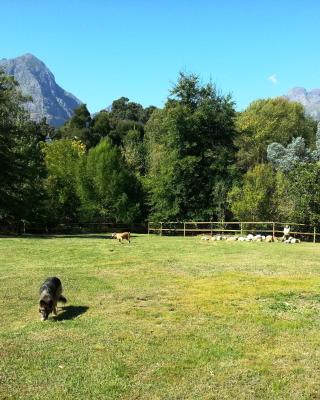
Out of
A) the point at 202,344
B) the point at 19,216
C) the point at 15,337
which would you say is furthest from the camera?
the point at 19,216

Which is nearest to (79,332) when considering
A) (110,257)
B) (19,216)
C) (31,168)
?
(110,257)

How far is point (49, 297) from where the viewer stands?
9969 millimetres

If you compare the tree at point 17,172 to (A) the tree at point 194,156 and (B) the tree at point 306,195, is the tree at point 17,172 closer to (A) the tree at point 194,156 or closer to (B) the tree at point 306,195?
(A) the tree at point 194,156

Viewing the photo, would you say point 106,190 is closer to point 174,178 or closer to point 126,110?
point 174,178

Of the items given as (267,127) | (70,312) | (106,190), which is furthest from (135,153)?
(70,312)

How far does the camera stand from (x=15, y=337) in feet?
28.0

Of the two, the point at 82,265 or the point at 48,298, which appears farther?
the point at 82,265

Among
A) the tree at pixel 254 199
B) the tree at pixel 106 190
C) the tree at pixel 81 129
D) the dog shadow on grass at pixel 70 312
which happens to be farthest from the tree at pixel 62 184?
the dog shadow on grass at pixel 70 312

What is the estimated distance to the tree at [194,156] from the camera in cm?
4178

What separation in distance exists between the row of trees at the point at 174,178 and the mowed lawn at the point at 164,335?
756 inches

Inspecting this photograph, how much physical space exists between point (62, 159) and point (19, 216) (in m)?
13.1

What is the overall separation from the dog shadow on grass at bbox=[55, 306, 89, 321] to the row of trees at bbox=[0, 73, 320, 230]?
23501 millimetres

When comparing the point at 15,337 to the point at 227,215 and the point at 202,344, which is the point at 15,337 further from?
the point at 227,215

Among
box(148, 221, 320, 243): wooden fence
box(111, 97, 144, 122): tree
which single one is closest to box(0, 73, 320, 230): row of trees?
box(148, 221, 320, 243): wooden fence
